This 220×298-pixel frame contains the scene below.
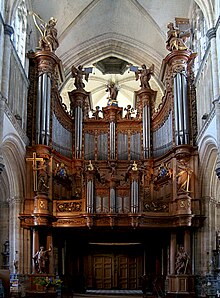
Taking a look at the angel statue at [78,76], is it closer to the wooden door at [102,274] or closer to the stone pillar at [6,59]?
the stone pillar at [6,59]

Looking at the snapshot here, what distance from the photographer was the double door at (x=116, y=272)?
32031 mm

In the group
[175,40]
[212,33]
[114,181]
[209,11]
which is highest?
[175,40]

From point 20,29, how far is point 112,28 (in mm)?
8222

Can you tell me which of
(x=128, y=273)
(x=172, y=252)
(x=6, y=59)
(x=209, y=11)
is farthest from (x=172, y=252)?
(x=6, y=59)

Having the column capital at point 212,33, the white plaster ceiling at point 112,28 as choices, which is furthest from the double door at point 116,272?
the column capital at point 212,33

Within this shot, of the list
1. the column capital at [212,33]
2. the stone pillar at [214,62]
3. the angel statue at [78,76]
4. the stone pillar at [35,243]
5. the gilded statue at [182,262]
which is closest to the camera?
the stone pillar at [214,62]

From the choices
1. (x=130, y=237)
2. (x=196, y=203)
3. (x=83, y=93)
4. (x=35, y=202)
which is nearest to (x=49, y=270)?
(x=35, y=202)

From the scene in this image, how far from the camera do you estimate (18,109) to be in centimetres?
2659

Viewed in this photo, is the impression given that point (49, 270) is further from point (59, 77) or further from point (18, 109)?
point (59, 77)

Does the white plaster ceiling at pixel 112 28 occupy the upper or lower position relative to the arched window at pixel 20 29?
upper

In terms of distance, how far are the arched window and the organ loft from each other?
3.46 feet

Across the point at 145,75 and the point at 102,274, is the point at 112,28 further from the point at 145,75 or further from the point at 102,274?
the point at 102,274

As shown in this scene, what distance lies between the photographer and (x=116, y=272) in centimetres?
3212

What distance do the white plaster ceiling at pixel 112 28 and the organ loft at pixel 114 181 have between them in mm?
1852
